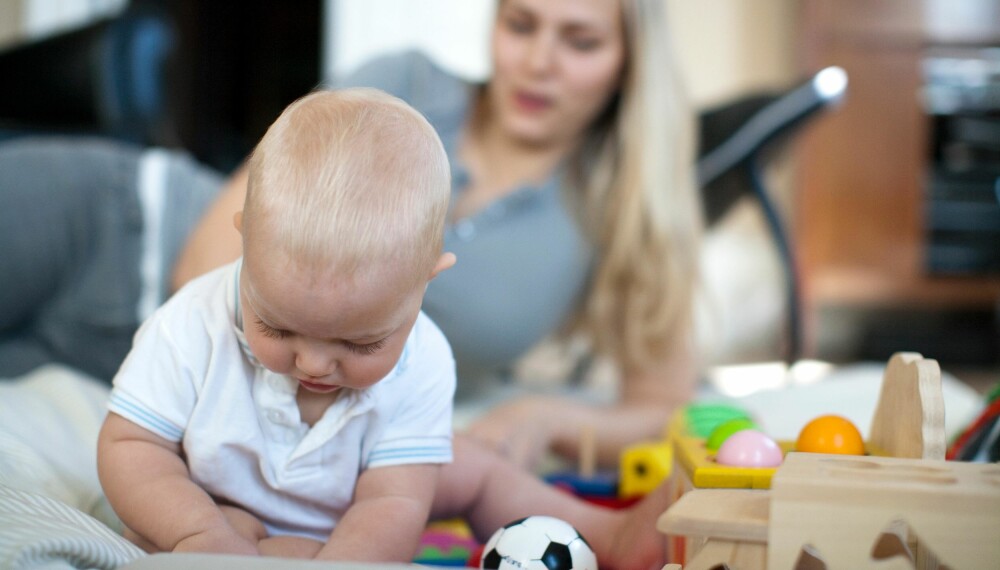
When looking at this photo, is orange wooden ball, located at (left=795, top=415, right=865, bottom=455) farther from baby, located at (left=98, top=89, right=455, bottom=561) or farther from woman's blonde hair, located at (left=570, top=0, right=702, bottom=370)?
woman's blonde hair, located at (left=570, top=0, right=702, bottom=370)

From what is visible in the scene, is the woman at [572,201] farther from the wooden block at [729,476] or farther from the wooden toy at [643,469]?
the wooden block at [729,476]

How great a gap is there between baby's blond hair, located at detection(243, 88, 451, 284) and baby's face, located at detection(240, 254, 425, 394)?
1cm

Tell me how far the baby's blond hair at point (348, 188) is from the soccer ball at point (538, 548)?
23cm

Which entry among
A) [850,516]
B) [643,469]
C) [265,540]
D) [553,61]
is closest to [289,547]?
[265,540]

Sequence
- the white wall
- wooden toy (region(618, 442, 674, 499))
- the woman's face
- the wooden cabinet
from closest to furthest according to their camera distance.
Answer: wooden toy (region(618, 442, 674, 499)) < the woman's face < the wooden cabinet < the white wall

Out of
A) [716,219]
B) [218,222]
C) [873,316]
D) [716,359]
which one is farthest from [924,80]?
[218,222]

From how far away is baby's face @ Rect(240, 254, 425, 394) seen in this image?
0.62 metres

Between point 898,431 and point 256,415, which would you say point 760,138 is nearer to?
point 898,431

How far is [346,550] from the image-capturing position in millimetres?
695

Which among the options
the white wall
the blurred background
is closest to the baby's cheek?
the blurred background

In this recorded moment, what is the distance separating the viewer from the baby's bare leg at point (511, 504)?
2.88 feet

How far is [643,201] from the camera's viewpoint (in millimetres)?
1477

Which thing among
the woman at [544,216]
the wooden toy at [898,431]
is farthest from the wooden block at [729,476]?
the woman at [544,216]

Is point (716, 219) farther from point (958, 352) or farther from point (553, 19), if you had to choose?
point (958, 352)
